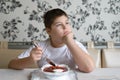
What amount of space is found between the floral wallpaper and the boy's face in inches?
24.7

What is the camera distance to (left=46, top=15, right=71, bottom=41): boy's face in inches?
49.7

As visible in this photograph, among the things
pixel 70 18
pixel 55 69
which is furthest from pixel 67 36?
pixel 70 18

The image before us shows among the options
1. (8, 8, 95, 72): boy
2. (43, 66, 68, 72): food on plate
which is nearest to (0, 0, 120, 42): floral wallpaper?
(8, 8, 95, 72): boy

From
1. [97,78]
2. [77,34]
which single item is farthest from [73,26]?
[97,78]

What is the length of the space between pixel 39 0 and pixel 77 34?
0.45 metres

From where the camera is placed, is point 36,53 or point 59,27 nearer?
point 36,53

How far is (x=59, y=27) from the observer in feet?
4.22

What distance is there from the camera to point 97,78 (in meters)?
1.06

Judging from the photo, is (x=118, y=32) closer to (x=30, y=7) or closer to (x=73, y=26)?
(x=73, y=26)

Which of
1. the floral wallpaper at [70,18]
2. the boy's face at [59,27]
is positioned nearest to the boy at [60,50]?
the boy's face at [59,27]

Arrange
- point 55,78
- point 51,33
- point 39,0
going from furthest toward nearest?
point 39,0 < point 51,33 < point 55,78

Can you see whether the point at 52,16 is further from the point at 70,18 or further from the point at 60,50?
the point at 70,18

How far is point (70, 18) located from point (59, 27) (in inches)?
26.1

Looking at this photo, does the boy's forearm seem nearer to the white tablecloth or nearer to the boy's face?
the white tablecloth
